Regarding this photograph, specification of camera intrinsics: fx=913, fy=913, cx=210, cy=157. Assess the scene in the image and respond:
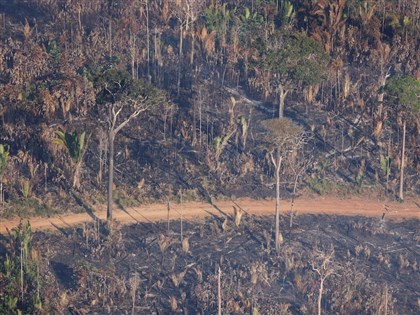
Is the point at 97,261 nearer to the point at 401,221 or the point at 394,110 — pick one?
the point at 401,221

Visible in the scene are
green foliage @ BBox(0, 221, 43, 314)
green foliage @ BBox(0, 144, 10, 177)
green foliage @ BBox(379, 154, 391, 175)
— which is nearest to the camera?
green foliage @ BBox(0, 221, 43, 314)

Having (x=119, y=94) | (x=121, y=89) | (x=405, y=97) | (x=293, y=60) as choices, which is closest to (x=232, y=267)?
(x=119, y=94)

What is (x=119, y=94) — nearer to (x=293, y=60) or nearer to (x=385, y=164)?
(x=293, y=60)

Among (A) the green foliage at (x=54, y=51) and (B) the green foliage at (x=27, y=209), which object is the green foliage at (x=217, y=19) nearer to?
(A) the green foliage at (x=54, y=51)

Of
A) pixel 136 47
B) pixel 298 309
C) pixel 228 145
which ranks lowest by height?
pixel 298 309

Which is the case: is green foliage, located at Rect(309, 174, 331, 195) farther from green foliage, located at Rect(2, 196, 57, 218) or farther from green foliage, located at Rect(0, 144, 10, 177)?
green foliage, located at Rect(0, 144, 10, 177)

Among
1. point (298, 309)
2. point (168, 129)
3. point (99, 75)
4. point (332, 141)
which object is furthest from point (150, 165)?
point (298, 309)

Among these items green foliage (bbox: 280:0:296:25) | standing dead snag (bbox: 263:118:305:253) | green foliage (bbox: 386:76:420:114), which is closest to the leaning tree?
green foliage (bbox: 386:76:420:114)
